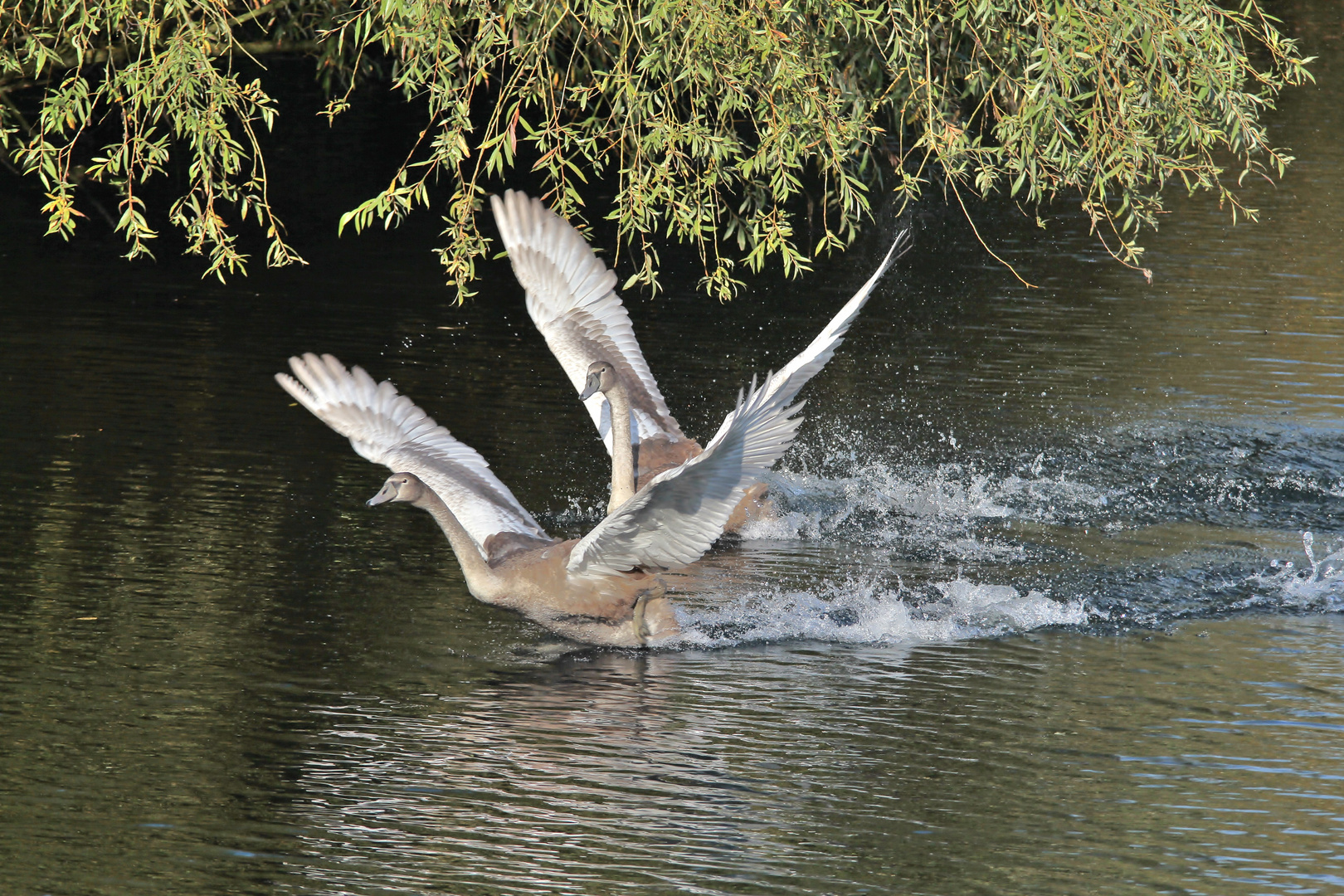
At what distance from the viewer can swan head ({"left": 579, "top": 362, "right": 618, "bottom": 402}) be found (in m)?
10.0

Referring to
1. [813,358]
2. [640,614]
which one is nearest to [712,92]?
[813,358]

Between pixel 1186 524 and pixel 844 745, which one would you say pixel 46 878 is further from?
pixel 1186 524

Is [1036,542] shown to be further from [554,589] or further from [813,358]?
[554,589]

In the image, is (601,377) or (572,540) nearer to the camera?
(572,540)

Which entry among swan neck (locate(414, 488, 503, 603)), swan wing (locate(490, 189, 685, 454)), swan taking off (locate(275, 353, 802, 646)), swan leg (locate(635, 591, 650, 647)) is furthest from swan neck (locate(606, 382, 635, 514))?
swan wing (locate(490, 189, 685, 454))

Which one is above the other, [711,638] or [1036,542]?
[1036,542]

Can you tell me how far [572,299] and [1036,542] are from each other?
138 inches

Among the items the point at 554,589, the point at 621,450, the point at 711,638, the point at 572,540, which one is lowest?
the point at 711,638

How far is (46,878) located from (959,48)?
1054 centimetres

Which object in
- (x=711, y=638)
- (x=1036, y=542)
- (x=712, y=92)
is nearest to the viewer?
(x=711, y=638)

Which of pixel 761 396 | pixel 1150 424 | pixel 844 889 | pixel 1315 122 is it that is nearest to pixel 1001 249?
pixel 1150 424

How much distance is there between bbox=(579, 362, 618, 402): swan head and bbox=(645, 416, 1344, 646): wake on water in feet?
4.39

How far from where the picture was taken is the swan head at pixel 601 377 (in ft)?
32.8

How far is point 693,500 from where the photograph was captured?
848cm
